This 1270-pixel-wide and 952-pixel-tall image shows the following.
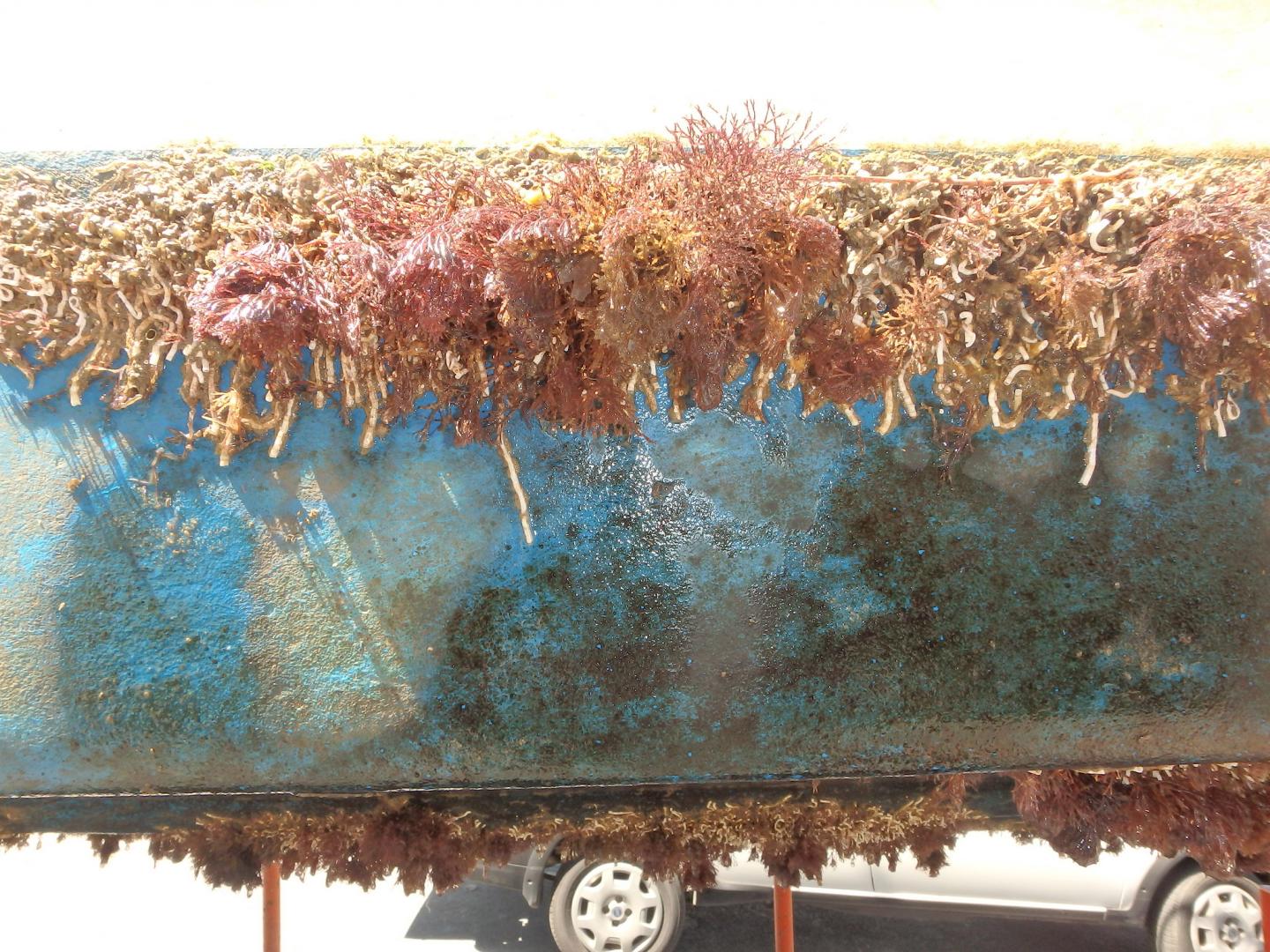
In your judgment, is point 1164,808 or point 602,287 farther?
point 1164,808

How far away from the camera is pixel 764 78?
5.83 feet

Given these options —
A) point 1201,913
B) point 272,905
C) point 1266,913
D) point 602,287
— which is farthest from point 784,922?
point 602,287

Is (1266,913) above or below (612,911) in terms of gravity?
above

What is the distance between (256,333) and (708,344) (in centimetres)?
90

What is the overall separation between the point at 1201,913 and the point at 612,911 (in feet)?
6.52

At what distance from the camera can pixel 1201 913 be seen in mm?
2408

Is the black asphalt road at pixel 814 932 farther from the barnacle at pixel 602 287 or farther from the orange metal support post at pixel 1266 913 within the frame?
the barnacle at pixel 602 287

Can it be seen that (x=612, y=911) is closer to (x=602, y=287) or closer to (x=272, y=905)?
(x=272, y=905)

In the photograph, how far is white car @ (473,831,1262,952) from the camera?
241 cm

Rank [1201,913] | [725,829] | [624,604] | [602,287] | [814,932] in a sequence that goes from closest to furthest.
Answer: [602,287] → [624,604] → [725,829] → [1201,913] → [814,932]

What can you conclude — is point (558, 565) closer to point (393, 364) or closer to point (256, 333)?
point (393, 364)

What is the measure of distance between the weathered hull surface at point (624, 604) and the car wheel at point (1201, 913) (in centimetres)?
120

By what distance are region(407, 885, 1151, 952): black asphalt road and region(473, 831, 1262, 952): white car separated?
8.0 inches

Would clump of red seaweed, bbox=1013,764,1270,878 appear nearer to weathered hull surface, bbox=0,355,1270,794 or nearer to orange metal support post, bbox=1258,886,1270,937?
weathered hull surface, bbox=0,355,1270,794
